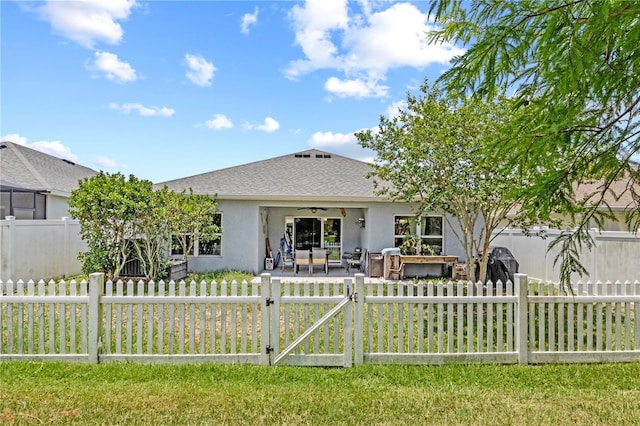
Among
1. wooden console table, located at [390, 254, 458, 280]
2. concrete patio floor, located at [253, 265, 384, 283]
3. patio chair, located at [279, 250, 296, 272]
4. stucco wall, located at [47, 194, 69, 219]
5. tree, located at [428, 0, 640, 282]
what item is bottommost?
concrete patio floor, located at [253, 265, 384, 283]

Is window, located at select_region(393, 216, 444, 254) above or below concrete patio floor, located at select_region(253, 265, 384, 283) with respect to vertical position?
above

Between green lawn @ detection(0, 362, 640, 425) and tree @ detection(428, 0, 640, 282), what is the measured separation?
1305mm

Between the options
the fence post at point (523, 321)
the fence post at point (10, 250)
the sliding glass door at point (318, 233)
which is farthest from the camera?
the sliding glass door at point (318, 233)

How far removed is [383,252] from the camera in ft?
42.0

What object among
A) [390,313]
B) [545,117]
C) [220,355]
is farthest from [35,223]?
[545,117]

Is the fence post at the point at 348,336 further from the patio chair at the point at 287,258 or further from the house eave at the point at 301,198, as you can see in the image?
the patio chair at the point at 287,258

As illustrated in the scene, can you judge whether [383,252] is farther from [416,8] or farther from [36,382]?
[36,382]

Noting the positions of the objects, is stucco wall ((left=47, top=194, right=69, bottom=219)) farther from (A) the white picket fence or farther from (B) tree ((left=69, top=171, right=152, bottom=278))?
(A) the white picket fence

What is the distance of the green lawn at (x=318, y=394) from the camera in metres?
3.39

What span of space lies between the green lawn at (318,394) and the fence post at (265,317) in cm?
A: 23

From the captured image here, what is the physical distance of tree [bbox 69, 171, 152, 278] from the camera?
398 inches

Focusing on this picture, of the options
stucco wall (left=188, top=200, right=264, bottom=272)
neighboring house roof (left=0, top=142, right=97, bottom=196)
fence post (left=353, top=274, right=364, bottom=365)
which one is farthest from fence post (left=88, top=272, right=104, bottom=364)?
neighboring house roof (left=0, top=142, right=97, bottom=196)

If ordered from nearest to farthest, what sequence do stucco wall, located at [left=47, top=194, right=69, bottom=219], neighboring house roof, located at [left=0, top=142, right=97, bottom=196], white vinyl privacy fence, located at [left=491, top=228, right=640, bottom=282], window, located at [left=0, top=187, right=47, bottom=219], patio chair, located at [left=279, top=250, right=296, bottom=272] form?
1. white vinyl privacy fence, located at [left=491, top=228, right=640, bottom=282]
2. window, located at [left=0, top=187, right=47, bottom=219]
3. neighboring house roof, located at [left=0, top=142, right=97, bottom=196]
4. stucco wall, located at [left=47, top=194, right=69, bottom=219]
5. patio chair, located at [left=279, top=250, right=296, bottom=272]

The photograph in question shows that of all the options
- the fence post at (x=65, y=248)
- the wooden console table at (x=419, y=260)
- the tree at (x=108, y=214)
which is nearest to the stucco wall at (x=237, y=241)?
the tree at (x=108, y=214)
